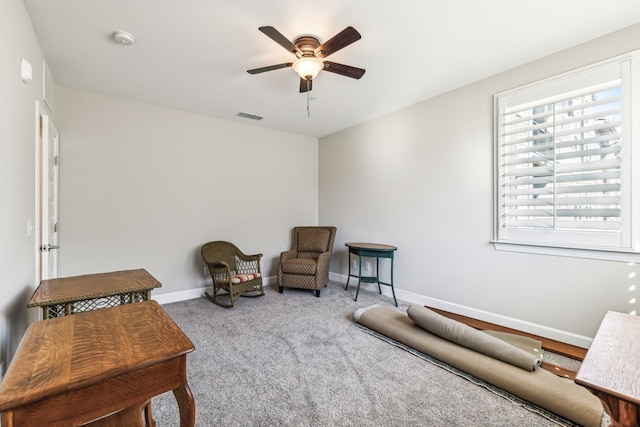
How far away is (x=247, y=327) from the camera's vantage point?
9.87ft

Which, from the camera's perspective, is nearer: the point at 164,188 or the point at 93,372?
the point at 93,372

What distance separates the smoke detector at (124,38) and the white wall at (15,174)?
0.51 metres

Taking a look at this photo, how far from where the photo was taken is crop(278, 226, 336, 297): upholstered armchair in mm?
4133

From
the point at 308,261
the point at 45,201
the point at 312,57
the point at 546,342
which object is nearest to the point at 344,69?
the point at 312,57

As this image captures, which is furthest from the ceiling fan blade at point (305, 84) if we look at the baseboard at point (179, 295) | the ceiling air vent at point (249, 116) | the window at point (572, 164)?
the baseboard at point (179, 295)

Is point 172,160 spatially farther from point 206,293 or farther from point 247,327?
point 247,327

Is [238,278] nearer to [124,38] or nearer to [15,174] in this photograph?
[15,174]

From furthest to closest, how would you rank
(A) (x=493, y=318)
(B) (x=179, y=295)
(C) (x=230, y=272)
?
(B) (x=179, y=295) → (C) (x=230, y=272) → (A) (x=493, y=318)

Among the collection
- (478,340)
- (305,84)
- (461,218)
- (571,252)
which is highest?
(305,84)

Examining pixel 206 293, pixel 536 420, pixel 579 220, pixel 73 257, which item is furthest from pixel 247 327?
pixel 579 220

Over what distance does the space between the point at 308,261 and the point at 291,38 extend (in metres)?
2.88

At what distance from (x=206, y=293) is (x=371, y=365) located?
265 cm

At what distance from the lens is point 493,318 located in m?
3.01

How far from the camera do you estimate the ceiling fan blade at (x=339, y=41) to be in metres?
1.92
